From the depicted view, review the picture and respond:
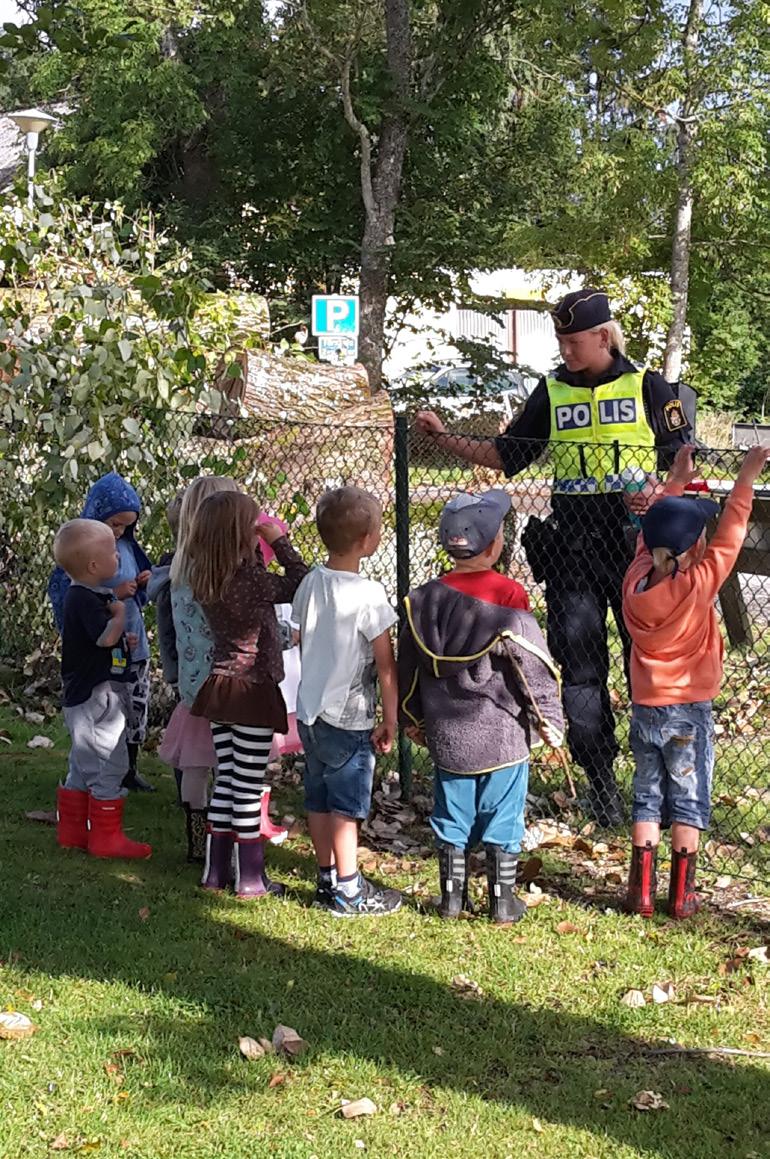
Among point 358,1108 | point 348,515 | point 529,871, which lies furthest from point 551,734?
point 358,1108

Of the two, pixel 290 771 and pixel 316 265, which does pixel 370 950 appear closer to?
pixel 290 771

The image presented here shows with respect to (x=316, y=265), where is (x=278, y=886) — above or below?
below

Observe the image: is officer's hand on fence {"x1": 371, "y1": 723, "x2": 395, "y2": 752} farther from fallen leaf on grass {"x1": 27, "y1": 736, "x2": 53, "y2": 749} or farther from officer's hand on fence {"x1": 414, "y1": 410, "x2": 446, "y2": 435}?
fallen leaf on grass {"x1": 27, "y1": 736, "x2": 53, "y2": 749}

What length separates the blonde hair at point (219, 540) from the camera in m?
4.68

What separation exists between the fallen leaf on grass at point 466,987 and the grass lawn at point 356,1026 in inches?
1.1

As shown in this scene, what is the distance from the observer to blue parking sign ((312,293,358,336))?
1605 centimetres

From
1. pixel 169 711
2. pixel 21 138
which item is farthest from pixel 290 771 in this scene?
pixel 21 138

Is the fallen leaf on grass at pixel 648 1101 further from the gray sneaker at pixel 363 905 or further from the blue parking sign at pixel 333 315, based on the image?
the blue parking sign at pixel 333 315

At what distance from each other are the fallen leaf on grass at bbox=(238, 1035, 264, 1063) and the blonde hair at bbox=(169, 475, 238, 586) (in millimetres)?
1722

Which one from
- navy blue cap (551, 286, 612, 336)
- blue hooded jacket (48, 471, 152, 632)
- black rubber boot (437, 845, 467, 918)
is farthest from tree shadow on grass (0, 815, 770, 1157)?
navy blue cap (551, 286, 612, 336)

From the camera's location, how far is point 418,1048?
147 inches

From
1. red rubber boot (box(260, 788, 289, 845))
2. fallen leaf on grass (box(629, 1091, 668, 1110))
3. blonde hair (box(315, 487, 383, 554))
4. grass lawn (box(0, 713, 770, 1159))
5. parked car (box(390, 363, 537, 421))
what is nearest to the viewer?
grass lawn (box(0, 713, 770, 1159))

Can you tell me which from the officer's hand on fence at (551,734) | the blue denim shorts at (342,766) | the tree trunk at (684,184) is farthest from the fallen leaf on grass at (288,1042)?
the tree trunk at (684,184)

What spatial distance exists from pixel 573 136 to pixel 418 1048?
25.0 meters
